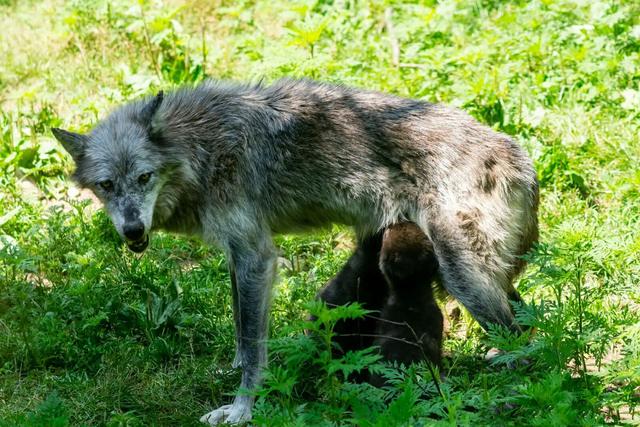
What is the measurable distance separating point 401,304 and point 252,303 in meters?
1.03

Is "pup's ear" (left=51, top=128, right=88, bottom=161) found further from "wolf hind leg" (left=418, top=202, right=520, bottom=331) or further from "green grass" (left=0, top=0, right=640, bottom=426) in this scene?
"wolf hind leg" (left=418, top=202, right=520, bottom=331)

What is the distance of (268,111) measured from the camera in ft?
21.2

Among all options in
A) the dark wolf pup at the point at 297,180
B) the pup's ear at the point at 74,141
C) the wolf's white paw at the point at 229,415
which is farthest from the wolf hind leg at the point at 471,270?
the pup's ear at the point at 74,141

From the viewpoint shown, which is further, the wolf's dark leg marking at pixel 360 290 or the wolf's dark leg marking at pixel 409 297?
the wolf's dark leg marking at pixel 360 290

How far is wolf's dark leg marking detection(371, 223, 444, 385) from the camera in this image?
5.64 m

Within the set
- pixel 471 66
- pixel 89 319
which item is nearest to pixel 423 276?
pixel 89 319

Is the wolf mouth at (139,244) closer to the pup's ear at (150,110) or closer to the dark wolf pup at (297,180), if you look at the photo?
the dark wolf pup at (297,180)

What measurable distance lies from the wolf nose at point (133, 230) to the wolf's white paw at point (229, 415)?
1262 millimetres

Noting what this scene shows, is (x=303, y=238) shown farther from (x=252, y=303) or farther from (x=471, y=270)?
(x=471, y=270)

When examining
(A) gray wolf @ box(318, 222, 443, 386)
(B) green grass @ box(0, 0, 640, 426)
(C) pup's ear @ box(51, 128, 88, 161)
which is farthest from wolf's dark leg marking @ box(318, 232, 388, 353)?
(C) pup's ear @ box(51, 128, 88, 161)

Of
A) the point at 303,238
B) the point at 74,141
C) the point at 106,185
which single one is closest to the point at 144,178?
the point at 106,185

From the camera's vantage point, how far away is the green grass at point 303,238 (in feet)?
15.5

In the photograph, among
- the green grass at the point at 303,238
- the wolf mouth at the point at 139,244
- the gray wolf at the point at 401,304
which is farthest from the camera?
the wolf mouth at the point at 139,244

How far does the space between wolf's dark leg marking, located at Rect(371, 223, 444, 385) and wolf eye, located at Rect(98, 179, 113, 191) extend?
1.89 m
